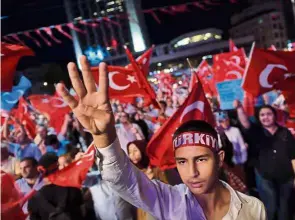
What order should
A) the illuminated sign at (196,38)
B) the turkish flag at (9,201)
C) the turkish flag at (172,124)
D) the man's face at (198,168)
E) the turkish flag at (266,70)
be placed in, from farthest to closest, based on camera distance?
1. the illuminated sign at (196,38)
2. the turkish flag at (266,70)
3. the turkish flag at (172,124)
4. the turkish flag at (9,201)
5. the man's face at (198,168)

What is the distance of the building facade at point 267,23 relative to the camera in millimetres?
98375

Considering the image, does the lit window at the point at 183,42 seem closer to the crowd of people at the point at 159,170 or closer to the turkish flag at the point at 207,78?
the turkish flag at the point at 207,78

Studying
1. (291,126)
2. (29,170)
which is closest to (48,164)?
(29,170)

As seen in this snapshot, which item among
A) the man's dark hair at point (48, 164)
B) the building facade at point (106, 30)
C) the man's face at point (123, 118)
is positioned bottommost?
the man's dark hair at point (48, 164)

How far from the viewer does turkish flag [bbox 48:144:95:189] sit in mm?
4047

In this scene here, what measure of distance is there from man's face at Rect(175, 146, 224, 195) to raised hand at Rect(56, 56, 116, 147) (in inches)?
15.8

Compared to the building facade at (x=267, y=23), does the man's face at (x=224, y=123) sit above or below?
below

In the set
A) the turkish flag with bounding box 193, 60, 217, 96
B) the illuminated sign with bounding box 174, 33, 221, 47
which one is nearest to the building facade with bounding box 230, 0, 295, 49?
the illuminated sign with bounding box 174, 33, 221, 47

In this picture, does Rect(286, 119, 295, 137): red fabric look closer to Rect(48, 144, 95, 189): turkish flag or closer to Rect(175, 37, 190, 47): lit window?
Rect(48, 144, 95, 189): turkish flag

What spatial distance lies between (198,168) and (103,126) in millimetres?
517

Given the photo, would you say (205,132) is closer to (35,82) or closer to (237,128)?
(237,128)

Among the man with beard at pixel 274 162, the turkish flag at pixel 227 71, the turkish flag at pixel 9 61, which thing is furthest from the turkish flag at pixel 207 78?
the turkish flag at pixel 9 61

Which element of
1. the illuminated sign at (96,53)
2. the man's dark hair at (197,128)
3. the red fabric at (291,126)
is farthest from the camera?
the illuminated sign at (96,53)

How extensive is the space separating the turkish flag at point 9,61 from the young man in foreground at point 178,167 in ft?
10.4
